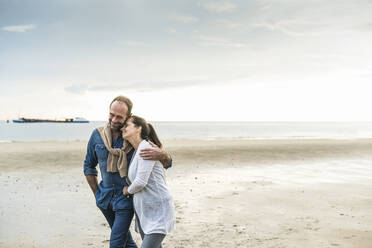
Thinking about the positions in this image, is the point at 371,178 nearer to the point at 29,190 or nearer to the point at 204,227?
the point at 204,227

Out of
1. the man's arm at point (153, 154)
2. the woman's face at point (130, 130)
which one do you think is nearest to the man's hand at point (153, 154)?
the man's arm at point (153, 154)

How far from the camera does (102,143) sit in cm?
418

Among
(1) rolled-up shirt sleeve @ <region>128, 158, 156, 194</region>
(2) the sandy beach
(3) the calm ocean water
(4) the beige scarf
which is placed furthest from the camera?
(3) the calm ocean water

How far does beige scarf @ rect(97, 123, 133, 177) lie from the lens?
3.88m

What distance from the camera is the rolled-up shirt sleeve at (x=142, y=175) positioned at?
3.54 m

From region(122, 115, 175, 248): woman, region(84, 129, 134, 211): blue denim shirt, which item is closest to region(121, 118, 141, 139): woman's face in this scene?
region(122, 115, 175, 248): woman

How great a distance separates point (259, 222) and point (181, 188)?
162 inches

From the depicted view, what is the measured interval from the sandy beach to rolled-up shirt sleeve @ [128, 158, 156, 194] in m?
2.92

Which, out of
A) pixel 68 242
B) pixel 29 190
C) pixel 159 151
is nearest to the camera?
pixel 159 151

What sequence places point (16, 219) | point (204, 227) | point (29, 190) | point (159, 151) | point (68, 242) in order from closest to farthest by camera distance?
point (159, 151) → point (68, 242) → point (204, 227) → point (16, 219) → point (29, 190)

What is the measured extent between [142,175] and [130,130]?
480 mm

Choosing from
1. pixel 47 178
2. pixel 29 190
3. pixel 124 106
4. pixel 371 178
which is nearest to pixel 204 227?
pixel 124 106

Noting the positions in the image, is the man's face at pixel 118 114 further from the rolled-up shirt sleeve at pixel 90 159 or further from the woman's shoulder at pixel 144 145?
the woman's shoulder at pixel 144 145

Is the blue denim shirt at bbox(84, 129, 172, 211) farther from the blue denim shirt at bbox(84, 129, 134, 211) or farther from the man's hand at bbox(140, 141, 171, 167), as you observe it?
the man's hand at bbox(140, 141, 171, 167)
